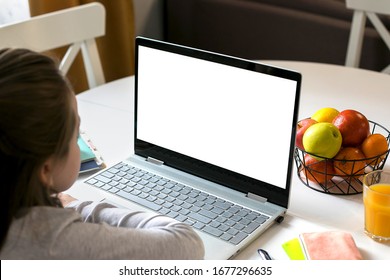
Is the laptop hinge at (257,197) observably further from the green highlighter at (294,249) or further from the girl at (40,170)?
the girl at (40,170)

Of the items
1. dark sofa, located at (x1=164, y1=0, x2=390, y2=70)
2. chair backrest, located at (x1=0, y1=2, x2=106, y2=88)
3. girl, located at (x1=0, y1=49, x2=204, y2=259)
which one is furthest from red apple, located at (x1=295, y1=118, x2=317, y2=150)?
dark sofa, located at (x1=164, y1=0, x2=390, y2=70)

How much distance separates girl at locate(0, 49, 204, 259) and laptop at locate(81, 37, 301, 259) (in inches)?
9.7

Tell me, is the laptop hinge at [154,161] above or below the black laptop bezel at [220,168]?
below

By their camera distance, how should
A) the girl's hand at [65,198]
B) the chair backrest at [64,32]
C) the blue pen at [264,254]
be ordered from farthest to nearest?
the chair backrest at [64,32] < the girl's hand at [65,198] < the blue pen at [264,254]

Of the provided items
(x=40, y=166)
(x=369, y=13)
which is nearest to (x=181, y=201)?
(x=40, y=166)

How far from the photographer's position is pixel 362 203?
1255 mm

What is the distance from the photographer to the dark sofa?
2.73 meters

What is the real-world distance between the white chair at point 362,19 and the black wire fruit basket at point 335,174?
977 millimetres

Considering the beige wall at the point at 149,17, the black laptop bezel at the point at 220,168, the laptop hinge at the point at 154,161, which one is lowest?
the beige wall at the point at 149,17

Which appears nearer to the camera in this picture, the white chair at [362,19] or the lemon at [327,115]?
the lemon at [327,115]

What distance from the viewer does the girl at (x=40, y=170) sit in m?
0.83

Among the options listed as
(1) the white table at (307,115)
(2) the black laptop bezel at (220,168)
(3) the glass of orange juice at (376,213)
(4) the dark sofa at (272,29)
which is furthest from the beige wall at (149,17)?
(3) the glass of orange juice at (376,213)

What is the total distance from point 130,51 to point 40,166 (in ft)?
7.26

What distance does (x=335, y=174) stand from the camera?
50.3 inches
